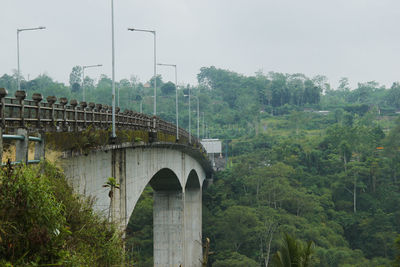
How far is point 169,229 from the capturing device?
37.8 meters

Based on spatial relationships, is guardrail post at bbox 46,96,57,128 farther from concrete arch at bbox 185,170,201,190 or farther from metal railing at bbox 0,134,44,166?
concrete arch at bbox 185,170,201,190

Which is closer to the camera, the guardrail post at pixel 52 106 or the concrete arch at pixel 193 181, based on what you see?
the guardrail post at pixel 52 106

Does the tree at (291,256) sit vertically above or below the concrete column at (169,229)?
above

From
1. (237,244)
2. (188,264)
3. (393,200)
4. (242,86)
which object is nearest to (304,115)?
(242,86)

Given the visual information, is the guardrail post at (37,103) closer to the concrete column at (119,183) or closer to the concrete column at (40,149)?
the concrete column at (40,149)

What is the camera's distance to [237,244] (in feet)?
164

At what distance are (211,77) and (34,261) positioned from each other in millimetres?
189366

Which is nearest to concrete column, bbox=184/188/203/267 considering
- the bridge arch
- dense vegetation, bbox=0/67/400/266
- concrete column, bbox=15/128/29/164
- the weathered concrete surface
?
the weathered concrete surface

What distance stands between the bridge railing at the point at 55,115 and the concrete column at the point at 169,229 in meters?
15.6

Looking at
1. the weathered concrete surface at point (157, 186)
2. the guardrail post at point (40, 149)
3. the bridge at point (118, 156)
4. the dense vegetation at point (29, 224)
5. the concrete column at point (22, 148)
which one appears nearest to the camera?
the dense vegetation at point (29, 224)

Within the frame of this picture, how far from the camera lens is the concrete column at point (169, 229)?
3766cm

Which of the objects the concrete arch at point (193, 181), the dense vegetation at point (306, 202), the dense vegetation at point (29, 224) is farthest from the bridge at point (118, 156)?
the concrete arch at point (193, 181)

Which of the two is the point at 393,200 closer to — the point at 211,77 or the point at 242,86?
the point at 242,86

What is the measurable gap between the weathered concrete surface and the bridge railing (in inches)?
35.9
